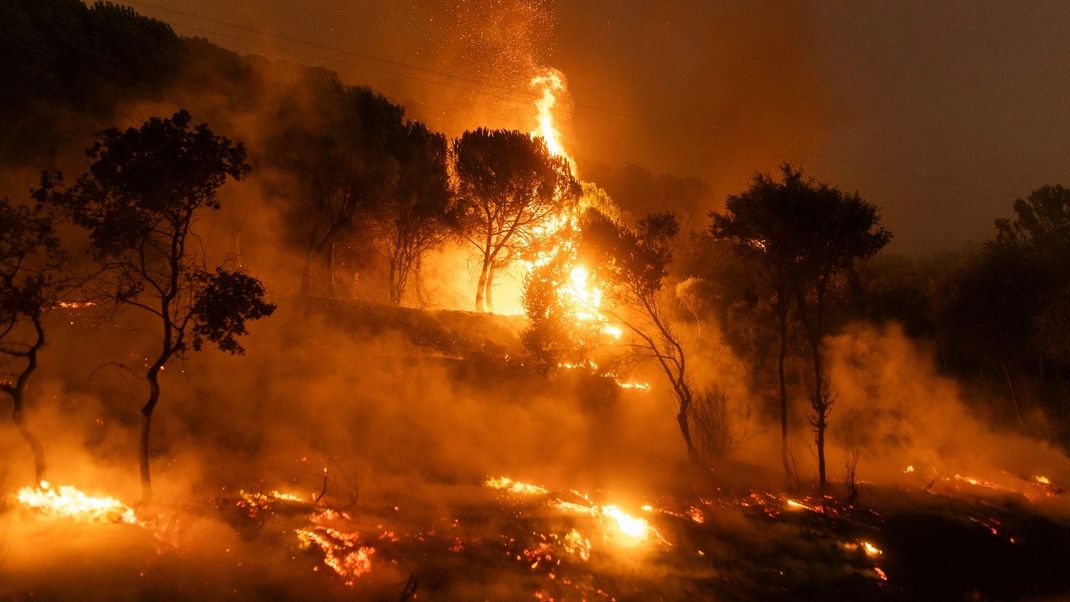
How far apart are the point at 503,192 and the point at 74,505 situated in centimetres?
2305

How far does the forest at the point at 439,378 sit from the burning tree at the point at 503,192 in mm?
179

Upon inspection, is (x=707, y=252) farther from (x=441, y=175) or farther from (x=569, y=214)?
(x=441, y=175)

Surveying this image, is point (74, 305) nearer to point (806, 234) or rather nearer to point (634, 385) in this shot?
point (634, 385)

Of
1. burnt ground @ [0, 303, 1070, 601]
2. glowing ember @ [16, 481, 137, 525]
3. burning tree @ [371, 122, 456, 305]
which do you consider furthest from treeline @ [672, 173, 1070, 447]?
glowing ember @ [16, 481, 137, 525]

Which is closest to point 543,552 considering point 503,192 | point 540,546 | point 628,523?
point 540,546

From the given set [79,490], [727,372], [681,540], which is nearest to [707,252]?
[727,372]

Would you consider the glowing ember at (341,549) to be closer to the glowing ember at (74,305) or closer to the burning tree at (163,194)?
the burning tree at (163,194)

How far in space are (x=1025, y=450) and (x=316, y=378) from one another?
2195 cm

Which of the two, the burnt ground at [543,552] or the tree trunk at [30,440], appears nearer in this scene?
the burnt ground at [543,552]

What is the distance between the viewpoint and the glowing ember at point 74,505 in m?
8.55

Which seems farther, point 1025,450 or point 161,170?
point 1025,450

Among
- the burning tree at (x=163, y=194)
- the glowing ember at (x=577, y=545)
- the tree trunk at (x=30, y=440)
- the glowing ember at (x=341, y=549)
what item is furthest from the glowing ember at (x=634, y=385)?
the tree trunk at (x=30, y=440)

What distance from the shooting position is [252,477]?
35.4 feet

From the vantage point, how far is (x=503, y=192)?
97.5ft
